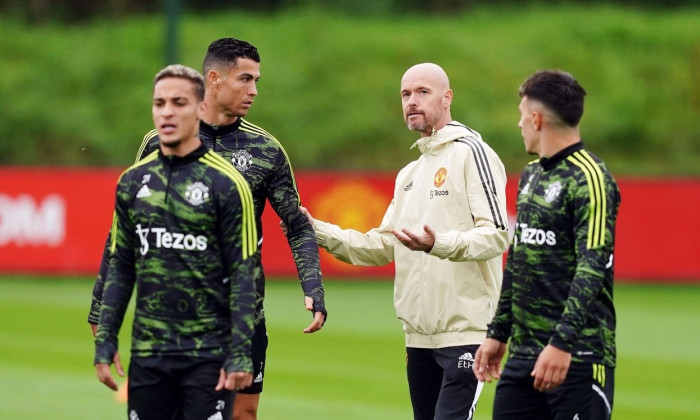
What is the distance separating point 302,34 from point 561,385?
30383 millimetres

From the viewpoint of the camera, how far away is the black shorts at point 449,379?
743 centimetres

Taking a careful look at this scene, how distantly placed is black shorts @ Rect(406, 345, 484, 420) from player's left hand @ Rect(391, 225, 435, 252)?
0.81 m

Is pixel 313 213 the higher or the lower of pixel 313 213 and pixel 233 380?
the higher

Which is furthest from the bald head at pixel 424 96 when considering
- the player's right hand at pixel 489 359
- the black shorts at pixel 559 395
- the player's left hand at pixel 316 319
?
the black shorts at pixel 559 395

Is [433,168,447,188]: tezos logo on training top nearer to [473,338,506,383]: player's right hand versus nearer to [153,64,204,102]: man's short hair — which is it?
[473,338,506,383]: player's right hand

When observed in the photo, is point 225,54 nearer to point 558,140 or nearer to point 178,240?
point 178,240

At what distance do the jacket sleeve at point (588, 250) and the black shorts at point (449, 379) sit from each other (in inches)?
63.9

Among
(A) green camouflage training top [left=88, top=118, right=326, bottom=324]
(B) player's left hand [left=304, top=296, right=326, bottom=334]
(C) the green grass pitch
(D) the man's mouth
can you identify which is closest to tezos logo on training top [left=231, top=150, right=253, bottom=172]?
(A) green camouflage training top [left=88, top=118, right=326, bottom=324]

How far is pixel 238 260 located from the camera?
6098 mm

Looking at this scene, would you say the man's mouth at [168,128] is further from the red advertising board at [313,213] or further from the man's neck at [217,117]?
the red advertising board at [313,213]

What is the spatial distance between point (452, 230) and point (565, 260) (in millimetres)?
1336

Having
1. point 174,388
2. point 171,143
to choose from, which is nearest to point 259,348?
point 174,388

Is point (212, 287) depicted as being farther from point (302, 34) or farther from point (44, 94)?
point (302, 34)


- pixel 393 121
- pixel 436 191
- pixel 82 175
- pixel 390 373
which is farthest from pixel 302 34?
pixel 436 191
